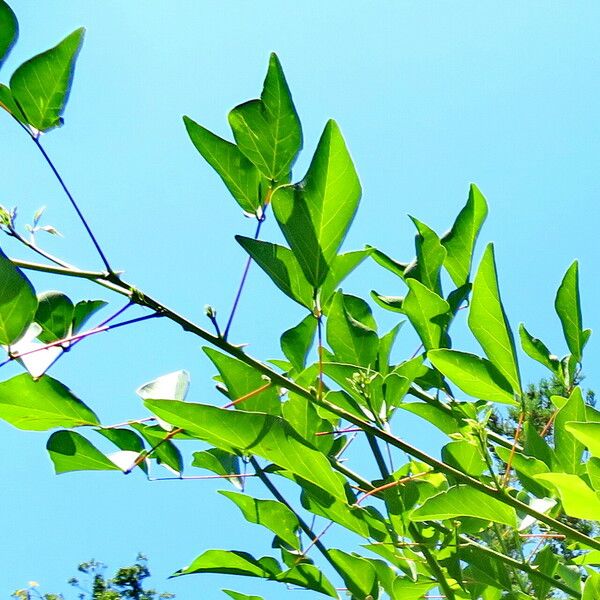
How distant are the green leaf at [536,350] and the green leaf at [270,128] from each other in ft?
1.61

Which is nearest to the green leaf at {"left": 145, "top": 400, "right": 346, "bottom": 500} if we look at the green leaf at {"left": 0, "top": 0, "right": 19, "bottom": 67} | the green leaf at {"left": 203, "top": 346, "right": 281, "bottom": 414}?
the green leaf at {"left": 203, "top": 346, "right": 281, "bottom": 414}

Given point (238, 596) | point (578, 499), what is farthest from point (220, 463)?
point (578, 499)

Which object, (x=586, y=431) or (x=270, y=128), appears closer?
(x=586, y=431)

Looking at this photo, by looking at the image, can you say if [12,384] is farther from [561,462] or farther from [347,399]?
[561,462]

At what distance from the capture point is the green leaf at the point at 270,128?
0.71 metres

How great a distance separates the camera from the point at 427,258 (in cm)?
97

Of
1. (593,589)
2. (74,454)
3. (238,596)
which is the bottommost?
(593,589)

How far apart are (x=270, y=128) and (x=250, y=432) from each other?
301 mm

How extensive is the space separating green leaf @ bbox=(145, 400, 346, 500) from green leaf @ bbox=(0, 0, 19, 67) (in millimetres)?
378

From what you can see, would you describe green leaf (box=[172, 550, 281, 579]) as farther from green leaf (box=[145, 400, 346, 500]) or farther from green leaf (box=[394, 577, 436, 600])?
green leaf (box=[145, 400, 346, 500])

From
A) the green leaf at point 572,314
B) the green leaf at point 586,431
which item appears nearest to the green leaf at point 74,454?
the green leaf at point 586,431

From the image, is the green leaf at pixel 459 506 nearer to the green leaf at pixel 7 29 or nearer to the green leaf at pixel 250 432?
the green leaf at pixel 250 432

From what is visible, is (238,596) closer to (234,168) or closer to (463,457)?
(463,457)

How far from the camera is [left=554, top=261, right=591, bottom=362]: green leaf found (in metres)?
0.96
